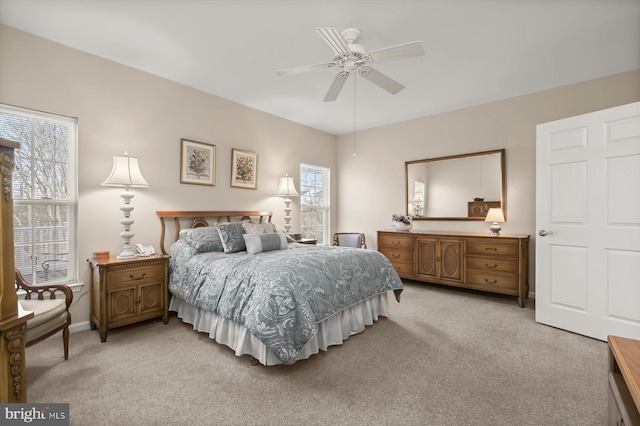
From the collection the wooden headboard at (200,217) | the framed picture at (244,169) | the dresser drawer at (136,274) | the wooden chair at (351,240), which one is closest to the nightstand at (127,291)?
the dresser drawer at (136,274)

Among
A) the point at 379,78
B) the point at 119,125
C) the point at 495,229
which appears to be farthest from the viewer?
the point at 495,229

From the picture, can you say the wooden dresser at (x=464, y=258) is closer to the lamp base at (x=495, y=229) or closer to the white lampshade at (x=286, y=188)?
the lamp base at (x=495, y=229)

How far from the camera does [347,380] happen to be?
2.12m

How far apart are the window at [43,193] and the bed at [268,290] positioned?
35.4 inches

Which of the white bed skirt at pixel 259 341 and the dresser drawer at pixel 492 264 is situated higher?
the dresser drawer at pixel 492 264

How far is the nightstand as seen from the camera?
2760mm

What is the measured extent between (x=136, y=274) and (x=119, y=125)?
5.50ft

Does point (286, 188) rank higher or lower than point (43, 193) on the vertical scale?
higher

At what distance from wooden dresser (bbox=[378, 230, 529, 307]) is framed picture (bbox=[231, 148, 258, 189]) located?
233 cm

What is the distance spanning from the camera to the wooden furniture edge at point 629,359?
3.50 ft

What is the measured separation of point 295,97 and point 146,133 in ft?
6.53

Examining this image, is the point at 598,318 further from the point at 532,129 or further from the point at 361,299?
the point at 532,129

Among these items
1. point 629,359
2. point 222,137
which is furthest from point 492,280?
point 222,137

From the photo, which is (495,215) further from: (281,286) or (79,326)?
(79,326)
